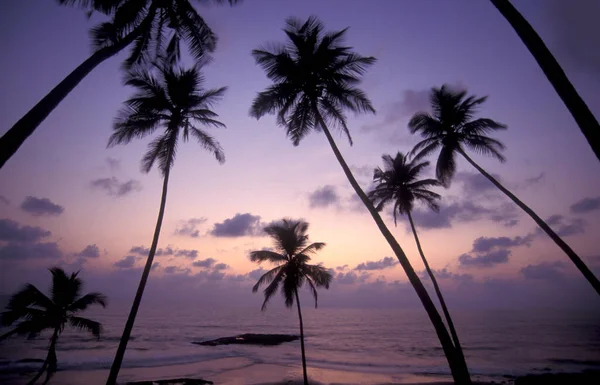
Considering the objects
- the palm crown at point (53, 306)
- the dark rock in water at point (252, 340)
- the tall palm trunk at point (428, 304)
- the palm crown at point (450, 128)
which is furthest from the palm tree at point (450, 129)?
the dark rock in water at point (252, 340)

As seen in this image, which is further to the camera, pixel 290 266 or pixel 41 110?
pixel 290 266

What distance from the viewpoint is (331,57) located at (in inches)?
456

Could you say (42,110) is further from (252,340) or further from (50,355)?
(252,340)

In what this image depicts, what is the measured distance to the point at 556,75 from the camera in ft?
14.6

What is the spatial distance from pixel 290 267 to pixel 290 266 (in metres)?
0.07

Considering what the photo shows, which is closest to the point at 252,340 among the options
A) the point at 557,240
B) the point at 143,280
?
the point at 143,280

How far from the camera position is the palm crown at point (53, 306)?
1628 centimetres

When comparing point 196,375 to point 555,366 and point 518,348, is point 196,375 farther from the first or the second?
point 518,348

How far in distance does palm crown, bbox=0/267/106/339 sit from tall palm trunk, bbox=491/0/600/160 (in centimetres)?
2375

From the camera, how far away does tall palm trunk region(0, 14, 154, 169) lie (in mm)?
4590

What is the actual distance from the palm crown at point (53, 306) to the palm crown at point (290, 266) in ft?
35.8

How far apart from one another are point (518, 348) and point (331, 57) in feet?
153

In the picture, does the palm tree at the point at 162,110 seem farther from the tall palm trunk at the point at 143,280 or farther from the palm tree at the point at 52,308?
the palm tree at the point at 52,308

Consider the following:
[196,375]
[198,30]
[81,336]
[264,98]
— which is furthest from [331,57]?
[81,336]
